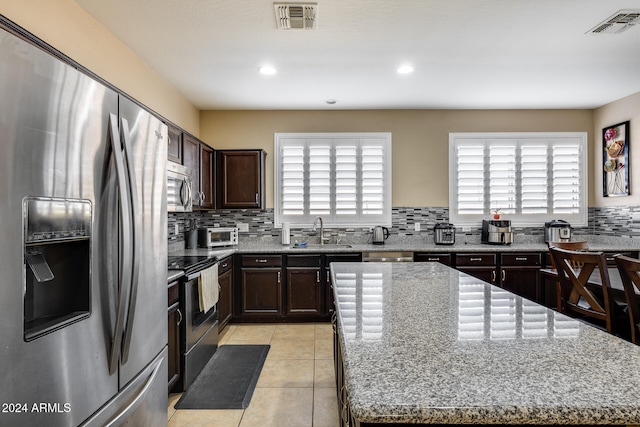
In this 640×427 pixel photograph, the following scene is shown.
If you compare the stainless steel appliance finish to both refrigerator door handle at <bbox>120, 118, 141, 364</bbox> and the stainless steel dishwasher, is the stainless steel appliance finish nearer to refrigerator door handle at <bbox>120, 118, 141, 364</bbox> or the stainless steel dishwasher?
the stainless steel dishwasher

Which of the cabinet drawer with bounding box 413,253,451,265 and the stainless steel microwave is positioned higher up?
the stainless steel microwave

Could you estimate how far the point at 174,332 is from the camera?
7.94 feet

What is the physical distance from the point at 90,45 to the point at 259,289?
2.79 m

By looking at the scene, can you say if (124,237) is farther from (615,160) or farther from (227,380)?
(615,160)

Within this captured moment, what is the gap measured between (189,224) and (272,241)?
1089mm

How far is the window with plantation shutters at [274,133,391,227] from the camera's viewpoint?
4.59 metres

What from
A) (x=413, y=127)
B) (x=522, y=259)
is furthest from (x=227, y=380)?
(x=413, y=127)

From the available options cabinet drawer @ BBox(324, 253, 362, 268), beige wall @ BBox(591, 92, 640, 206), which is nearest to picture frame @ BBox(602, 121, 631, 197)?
beige wall @ BBox(591, 92, 640, 206)

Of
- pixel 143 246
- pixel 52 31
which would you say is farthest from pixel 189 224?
pixel 143 246

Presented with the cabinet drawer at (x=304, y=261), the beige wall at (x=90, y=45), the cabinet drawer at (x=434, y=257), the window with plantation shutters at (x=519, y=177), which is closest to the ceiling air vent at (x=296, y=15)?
the beige wall at (x=90, y=45)

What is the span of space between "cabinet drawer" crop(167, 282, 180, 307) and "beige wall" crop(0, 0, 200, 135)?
1640mm

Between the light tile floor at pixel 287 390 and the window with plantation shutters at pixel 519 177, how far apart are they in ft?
8.88

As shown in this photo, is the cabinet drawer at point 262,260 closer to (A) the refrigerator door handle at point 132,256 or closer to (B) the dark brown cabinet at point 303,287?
(B) the dark brown cabinet at point 303,287

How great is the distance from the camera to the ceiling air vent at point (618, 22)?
7.77 feet
